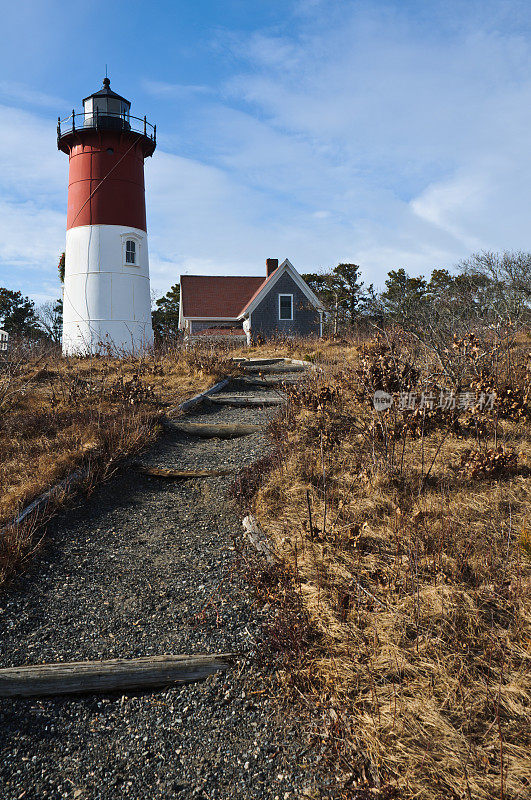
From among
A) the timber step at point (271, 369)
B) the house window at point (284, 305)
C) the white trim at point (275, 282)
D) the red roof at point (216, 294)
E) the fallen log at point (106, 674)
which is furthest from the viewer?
the red roof at point (216, 294)

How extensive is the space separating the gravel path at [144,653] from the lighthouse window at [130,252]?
15035 mm

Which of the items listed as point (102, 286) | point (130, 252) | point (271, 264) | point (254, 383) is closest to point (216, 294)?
point (271, 264)

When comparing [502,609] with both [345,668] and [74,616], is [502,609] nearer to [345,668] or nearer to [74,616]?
[345,668]

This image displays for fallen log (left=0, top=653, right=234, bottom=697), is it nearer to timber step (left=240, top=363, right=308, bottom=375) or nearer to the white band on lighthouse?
timber step (left=240, top=363, right=308, bottom=375)

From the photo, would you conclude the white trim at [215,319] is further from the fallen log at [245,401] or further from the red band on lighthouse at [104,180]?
the fallen log at [245,401]

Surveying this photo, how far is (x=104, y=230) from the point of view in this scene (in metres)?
19.0

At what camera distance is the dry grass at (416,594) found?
2.88 metres

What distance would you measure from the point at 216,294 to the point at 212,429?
81.5 feet

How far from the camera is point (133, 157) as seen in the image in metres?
19.7

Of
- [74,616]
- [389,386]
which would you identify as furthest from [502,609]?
[389,386]

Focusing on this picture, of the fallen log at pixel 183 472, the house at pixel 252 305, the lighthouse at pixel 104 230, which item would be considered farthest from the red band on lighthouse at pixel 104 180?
the fallen log at pixel 183 472

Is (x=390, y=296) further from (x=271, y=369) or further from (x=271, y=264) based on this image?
(x=271, y=369)

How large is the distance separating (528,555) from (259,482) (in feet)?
9.88

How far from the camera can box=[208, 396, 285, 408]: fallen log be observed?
1025 centimetres
